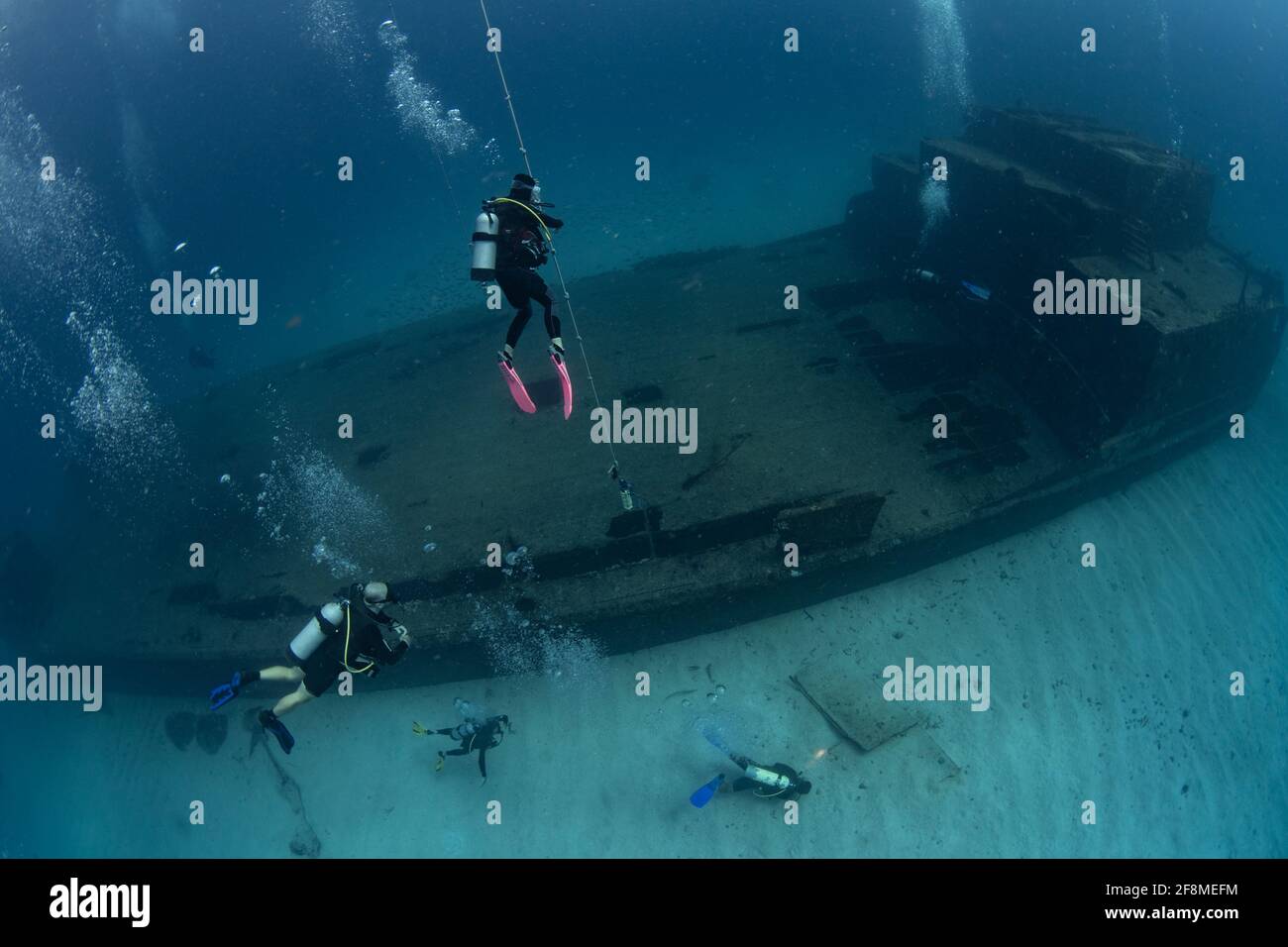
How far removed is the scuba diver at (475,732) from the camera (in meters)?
8.20

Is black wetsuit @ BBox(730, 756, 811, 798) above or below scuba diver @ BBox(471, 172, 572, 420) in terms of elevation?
below

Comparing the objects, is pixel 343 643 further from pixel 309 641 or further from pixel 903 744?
pixel 903 744

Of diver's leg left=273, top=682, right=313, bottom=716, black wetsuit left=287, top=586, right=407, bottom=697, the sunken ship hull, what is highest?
the sunken ship hull

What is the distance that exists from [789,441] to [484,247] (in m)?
5.83

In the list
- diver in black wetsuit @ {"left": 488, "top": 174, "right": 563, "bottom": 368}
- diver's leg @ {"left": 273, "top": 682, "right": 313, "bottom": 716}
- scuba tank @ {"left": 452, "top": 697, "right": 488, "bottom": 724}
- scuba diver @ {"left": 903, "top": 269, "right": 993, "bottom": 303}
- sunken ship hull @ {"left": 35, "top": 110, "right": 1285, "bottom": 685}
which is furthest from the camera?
scuba diver @ {"left": 903, "top": 269, "right": 993, "bottom": 303}

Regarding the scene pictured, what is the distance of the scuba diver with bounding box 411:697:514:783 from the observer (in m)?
8.20

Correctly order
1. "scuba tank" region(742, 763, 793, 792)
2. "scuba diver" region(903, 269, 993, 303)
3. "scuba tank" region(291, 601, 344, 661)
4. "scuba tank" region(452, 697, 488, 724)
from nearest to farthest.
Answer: "scuba tank" region(291, 601, 344, 661) < "scuba tank" region(742, 763, 793, 792) < "scuba tank" region(452, 697, 488, 724) < "scuba diver" region(903, 269, 993, 303)

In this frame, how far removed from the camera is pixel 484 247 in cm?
544

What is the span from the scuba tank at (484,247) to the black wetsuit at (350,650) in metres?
3.73

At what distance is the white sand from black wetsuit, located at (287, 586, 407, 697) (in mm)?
2490

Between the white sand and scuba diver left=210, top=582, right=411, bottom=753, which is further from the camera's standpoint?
the white sand

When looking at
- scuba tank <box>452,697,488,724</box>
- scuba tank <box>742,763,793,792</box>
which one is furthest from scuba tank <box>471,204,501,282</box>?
scuba tank <box>452,697,488,724</box>

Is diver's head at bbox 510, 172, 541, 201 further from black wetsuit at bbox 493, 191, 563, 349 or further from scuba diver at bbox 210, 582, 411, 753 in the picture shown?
scuba diver at bbox 210, 582, 411, 753

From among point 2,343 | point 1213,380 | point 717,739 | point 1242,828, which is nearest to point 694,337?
point 717,739
